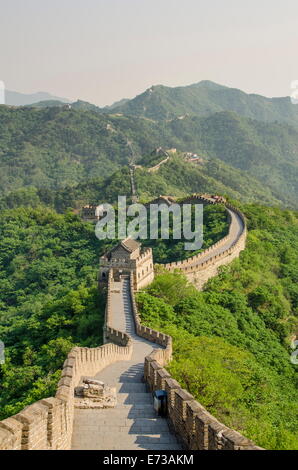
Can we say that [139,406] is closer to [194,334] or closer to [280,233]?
[194,334]

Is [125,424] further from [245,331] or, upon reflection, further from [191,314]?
[245,331]

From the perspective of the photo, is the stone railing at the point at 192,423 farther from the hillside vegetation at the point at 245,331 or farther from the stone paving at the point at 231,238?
the stone paving at the point at 231,238

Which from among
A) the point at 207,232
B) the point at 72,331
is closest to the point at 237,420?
the point at 72,331

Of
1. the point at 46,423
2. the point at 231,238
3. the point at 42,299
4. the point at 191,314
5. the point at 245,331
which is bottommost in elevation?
the point at 245,331

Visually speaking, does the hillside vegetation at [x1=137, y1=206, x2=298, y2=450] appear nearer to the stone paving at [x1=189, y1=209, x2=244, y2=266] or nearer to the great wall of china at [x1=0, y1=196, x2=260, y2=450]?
the stone paving at [x1=189, y1=209, x2=244, y2=266]

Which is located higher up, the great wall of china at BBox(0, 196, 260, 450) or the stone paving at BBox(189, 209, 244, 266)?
the stone paving at BBox(189, 209, 244, 266)

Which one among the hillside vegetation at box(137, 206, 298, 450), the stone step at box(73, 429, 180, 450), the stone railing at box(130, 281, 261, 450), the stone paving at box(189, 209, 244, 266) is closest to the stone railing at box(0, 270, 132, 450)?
the stone step at box(73, 429, 180, 450)

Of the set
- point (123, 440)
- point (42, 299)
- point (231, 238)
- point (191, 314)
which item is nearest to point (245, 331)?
point (191, 314)

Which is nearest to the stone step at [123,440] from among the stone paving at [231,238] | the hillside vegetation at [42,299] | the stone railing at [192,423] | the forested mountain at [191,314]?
the stone railing at [192,423]
